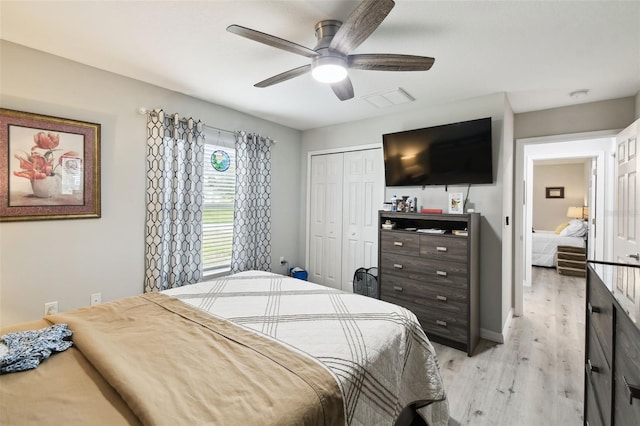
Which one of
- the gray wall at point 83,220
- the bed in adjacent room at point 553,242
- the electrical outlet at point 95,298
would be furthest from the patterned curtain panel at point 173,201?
the bed in adjacent room at point 553,242

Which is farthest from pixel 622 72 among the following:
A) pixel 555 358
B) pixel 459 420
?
pixel 459 420

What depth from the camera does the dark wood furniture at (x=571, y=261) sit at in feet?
18.0

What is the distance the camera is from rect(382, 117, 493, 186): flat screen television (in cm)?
290

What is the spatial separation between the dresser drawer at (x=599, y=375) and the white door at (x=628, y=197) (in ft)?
4.09

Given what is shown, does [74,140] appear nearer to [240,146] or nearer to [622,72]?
[240,146]

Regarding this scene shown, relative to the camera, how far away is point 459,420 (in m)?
1.86

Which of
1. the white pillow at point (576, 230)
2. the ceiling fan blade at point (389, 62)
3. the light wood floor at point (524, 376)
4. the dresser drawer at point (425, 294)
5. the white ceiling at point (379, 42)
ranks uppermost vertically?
the white ceiling at point (379, 42)

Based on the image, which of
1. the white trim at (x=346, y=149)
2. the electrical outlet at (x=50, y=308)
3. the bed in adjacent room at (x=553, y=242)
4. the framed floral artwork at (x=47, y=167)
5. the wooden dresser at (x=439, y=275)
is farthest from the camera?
the bed in adjacent room at (x=553, y=242)

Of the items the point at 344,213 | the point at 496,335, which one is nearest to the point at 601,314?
the point at 496,335

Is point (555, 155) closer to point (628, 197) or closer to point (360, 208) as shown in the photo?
point (628, 197)

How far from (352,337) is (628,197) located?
2813 mm

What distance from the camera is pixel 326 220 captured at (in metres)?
4.32

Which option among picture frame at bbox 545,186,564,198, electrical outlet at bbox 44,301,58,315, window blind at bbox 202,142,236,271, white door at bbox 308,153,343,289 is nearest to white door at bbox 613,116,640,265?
white door at bbox 308,153,343,289

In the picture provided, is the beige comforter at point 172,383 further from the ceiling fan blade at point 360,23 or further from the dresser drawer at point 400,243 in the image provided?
the dresser drawer at point 400,243
